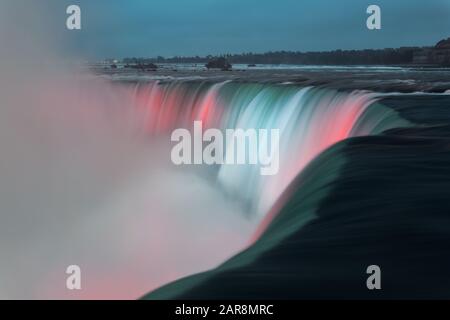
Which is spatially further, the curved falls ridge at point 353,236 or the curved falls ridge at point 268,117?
the curved falls ridge at point 268,117

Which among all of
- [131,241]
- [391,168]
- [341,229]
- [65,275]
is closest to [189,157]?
[131,241]

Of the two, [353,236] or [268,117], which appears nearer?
[353,236]

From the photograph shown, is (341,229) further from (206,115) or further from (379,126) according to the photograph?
(206,115)

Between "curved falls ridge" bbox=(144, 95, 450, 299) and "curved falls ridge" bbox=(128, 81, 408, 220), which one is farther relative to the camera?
"curved falls ridge" bbox=(128, 81, 408, 220)

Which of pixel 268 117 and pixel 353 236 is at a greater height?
pixel 268 117

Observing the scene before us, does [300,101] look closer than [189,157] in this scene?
Yes

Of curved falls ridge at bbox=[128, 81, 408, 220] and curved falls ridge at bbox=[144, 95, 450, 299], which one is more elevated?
curved falls ridge at bbox=[128, 81, 408, 220]

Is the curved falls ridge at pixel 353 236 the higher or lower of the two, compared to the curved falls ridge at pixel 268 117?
lower

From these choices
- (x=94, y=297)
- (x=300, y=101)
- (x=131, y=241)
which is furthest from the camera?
(x=300, y=101)
